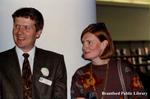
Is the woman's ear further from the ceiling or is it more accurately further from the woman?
the ceiling

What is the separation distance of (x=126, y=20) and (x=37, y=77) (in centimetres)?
968

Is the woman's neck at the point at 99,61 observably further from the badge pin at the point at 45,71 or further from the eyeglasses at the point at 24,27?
the eyeglasses at the point at 24,27

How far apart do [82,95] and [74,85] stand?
0.07 meters

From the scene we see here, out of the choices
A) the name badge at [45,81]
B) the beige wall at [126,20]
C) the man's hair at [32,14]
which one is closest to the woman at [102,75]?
the name badge at [45,81]

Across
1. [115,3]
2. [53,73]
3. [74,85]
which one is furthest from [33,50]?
[115,3]

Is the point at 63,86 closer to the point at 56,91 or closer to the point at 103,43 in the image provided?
the point at 56,91

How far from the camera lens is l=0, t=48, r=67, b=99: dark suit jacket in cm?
147

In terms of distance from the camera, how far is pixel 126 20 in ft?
35.8

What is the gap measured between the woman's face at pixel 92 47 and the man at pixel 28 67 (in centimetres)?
17

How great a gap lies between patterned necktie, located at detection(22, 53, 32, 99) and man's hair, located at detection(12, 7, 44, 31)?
0.17 meters

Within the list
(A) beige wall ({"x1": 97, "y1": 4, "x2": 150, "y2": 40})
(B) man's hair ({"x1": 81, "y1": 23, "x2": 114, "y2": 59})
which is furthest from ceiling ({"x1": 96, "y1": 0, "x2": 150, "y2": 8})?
(B) man's hair ({"x1": 81, "y1": 23, "x2": 114, "y2": 59})

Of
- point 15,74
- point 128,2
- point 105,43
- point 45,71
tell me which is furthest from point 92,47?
point 128,2

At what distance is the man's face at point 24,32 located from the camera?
4.83 ft

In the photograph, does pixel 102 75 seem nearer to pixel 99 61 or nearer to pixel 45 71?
pixel 99 61
